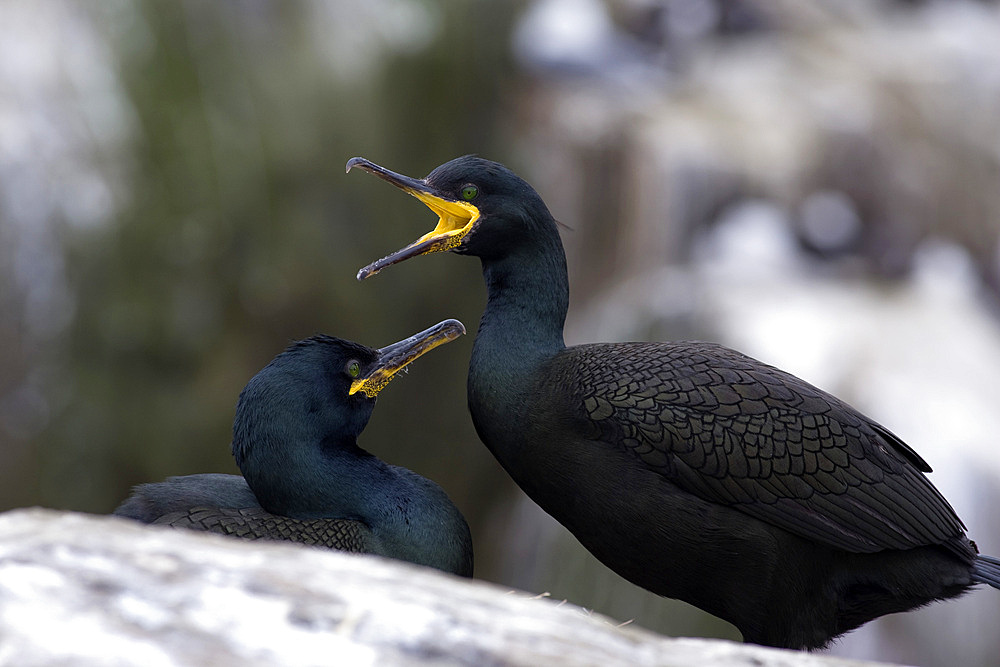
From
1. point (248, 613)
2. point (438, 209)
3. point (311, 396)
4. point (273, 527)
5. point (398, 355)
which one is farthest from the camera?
point (438, 209)

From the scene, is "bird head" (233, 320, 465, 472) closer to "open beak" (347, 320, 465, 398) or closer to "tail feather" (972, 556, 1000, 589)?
"open beak" (347, 320, 465, 398)

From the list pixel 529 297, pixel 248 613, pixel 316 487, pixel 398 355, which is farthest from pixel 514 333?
pixel 248 613

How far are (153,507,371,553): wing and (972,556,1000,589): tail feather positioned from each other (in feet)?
5.51

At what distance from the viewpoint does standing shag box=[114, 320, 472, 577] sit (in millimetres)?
2887

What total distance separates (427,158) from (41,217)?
104 inches

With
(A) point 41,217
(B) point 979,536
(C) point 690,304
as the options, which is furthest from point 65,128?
(B) point 979,536

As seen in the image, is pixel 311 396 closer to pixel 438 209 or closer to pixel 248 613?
pixel 438 209

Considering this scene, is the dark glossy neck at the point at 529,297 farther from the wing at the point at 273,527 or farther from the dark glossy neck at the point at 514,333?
the wing at the point at 273,527

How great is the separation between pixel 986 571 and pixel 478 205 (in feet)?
5.77

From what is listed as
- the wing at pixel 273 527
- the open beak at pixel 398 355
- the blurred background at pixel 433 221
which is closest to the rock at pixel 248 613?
the wing at pixel 273 527

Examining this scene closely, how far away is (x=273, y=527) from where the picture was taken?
2842mm

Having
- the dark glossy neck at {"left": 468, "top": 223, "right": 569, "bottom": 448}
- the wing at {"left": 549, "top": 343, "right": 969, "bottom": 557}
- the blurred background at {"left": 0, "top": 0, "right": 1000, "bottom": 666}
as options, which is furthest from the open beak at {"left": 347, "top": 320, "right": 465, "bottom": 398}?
the blurred background at {"left": 0, "top": 0, "right": 1000, "bottom": 666}

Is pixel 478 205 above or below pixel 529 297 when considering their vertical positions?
above

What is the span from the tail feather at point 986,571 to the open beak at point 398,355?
1581mm
